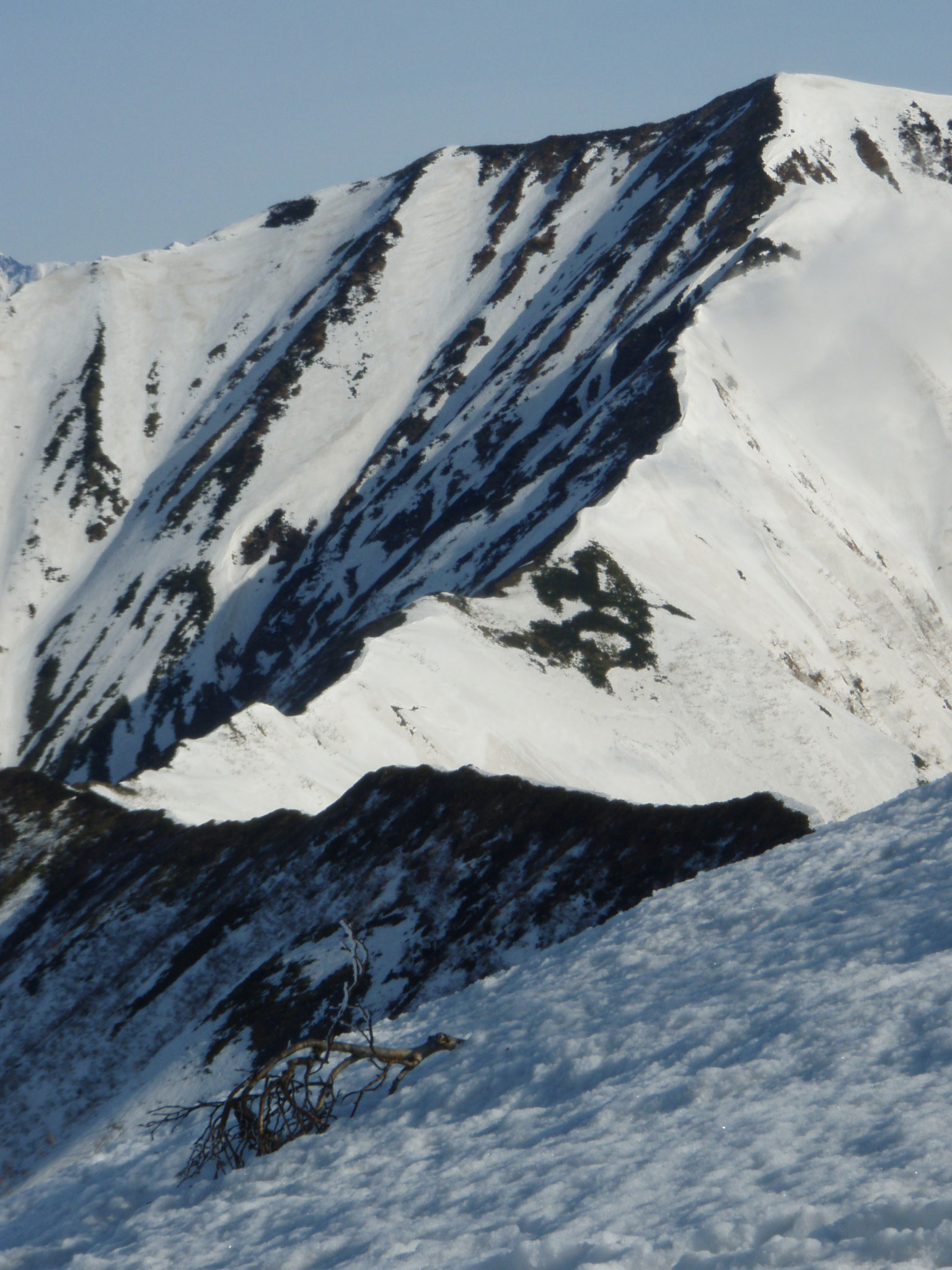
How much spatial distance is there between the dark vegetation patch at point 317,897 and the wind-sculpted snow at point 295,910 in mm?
59

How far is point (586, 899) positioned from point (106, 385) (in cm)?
15747

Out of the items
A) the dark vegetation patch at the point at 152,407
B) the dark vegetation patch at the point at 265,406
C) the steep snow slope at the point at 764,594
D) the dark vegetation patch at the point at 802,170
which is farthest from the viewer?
the dark vegetation patch at the point at 152,407

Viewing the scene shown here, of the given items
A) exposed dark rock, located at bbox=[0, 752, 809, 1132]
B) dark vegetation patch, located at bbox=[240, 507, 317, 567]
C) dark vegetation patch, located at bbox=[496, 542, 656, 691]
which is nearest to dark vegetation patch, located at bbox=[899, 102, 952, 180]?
dark vegetation patch, located at bbox=[240, 507, 317, 567]

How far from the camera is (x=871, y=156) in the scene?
145 meters

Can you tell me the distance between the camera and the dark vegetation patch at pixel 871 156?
142 metres

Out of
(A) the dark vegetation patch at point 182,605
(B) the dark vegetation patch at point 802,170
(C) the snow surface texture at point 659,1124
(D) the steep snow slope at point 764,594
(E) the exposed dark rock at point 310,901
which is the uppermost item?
(B) the dark vegetation patch at point 802,170

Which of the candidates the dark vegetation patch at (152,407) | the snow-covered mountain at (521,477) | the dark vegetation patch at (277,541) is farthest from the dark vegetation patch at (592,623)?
the dark vegetation patch at (152,407)

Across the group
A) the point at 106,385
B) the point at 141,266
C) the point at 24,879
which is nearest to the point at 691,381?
the point at 24,879

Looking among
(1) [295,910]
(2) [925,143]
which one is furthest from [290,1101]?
(2) [925,143]

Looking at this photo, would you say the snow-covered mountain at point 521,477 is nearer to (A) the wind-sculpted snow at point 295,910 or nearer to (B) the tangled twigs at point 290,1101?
(A) the wind-sculpted snow at point 295,910

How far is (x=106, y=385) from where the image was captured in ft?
545

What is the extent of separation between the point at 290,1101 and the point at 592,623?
55.1 metres

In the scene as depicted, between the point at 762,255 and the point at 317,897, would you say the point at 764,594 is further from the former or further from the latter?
the point at 317,897

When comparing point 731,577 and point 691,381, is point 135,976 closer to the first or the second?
point 731,577
